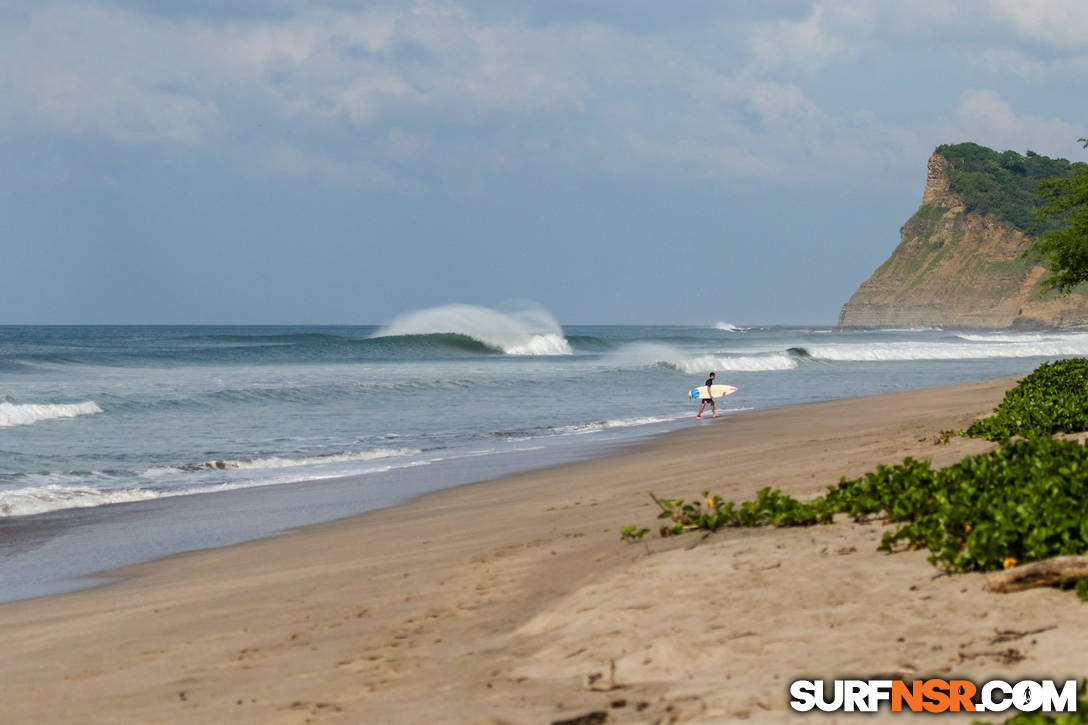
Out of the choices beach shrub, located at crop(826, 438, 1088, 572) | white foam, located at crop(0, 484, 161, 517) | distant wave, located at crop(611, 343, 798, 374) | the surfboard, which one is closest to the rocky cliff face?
distant wave, located at crop(611, 343, 798, 374)

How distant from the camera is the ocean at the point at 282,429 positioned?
11.0 m

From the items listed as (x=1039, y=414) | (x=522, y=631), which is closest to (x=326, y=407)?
(x=1039, y=414)

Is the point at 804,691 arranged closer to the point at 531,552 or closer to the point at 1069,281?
the point at 531,552

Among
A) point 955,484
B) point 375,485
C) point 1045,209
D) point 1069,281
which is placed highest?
point 1045,209

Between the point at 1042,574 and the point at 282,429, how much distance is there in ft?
59.7

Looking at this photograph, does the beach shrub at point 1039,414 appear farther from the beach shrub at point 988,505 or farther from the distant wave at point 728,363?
the distant wave at point 728,363

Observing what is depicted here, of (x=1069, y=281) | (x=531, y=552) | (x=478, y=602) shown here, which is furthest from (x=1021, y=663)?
(x=1069, y=281)

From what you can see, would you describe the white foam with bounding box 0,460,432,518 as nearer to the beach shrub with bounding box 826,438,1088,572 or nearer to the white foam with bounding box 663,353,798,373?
the beach shrub with bounding box 826,438,1088,572

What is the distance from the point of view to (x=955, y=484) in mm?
6121

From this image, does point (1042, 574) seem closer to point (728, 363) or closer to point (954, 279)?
point (728, 363)

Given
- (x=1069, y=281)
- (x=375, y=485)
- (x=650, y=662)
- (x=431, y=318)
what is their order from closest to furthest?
(x=650, y=662) → (x=375, y=485) → (x=1069, y=281) → (x=431, y=318)

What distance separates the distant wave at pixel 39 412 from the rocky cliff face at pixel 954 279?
126 metres

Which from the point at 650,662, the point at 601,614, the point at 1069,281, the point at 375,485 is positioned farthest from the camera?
the point at 1069,281

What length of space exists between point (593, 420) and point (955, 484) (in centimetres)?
1684
